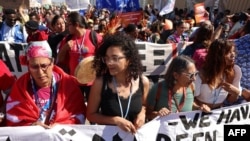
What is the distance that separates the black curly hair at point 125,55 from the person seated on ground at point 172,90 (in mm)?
258

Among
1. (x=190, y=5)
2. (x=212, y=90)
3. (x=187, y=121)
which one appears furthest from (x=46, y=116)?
(x=190, y=5)

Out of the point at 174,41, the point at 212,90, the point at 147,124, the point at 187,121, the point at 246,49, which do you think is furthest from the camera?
the point at 174,41

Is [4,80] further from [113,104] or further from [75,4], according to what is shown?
[75,4]

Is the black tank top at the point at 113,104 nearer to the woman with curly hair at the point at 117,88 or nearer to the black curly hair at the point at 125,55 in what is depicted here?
the woman with curly hair at the point at 117,88

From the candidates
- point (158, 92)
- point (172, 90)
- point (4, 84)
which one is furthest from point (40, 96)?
point (172, 90)

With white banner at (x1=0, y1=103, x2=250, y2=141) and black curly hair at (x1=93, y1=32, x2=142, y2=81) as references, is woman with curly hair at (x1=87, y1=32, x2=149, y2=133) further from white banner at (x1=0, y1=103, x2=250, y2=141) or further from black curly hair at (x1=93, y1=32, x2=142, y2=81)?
white banner at (x1=0, y1=103, x2=250, y2=141)

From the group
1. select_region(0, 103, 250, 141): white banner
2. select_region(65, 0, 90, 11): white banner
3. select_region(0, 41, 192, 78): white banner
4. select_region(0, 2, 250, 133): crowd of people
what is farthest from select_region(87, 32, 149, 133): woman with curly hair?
select_region(65, 0, 90, 11): white banner

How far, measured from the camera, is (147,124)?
3.34m

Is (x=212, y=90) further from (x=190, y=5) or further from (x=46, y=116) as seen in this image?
(x=190, y=5)

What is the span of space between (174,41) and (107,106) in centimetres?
437

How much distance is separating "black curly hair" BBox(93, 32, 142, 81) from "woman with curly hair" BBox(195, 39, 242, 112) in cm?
78

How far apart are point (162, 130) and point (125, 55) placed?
2.48ft

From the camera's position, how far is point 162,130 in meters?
3.48

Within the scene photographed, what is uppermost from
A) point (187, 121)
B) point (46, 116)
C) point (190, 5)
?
point (46, 116)
